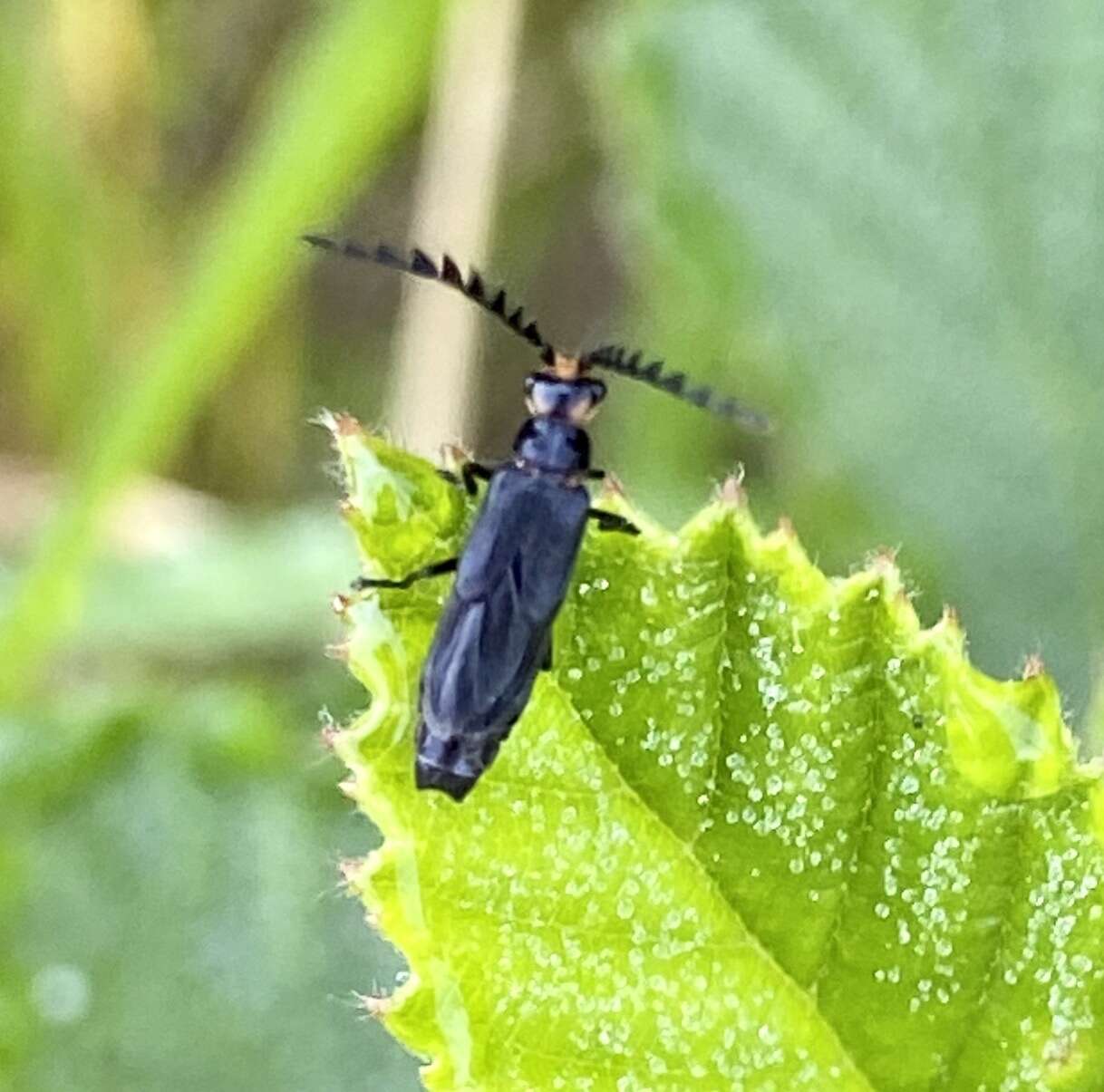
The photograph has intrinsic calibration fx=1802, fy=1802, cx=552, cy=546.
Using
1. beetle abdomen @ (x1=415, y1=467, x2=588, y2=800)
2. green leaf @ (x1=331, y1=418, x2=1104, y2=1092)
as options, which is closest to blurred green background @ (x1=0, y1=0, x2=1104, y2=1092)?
green leaf @ (x1=331, y1=418, x2=1104, y2=1092)

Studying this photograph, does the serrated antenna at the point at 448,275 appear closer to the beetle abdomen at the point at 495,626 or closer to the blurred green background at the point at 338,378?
the beetle abdomen at the point at 495,626

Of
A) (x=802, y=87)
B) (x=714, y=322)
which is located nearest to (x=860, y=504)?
(x=714, y=322)

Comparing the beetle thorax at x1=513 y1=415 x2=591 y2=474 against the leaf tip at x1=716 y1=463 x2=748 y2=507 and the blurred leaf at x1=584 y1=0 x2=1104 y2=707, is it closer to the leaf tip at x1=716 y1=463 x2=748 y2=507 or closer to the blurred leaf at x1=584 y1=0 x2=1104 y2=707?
the leaf tip at x1=716 y1=463 x2=748 y2=507

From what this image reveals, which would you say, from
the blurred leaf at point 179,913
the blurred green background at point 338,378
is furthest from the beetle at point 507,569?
the blurred leaf at point 179,913

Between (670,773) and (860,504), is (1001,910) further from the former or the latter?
(860,504)

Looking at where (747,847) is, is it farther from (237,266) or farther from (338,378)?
(338,378)

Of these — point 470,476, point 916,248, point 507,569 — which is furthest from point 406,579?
point 916,248
